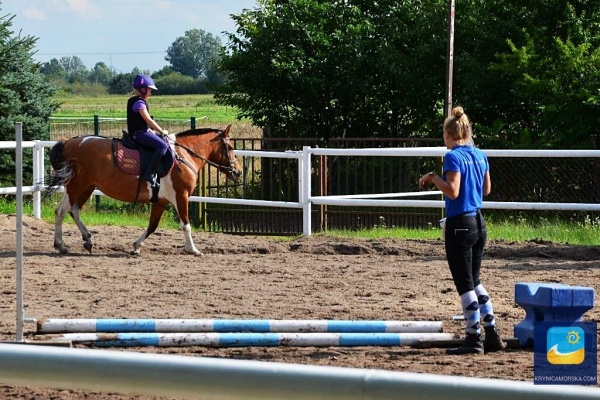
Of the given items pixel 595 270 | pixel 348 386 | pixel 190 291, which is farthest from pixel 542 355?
pixel 595 270

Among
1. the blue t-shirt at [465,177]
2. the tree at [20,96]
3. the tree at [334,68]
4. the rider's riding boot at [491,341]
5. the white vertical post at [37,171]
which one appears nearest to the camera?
the blue t-shirt at [465,177]

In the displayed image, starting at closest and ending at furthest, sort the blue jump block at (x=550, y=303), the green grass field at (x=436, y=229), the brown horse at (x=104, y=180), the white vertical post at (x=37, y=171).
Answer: the blue jump block at (x=550, y=303) < the brown horse at (x=104, y=180) < the green grass field at (x=436, y=229) < the white vertical post at (x=37, y=171)

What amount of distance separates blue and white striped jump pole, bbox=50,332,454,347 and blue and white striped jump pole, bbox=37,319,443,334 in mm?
176

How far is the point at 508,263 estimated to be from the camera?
41.7 feet

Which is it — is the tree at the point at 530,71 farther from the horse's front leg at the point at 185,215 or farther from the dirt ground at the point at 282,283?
the horse's front leg at the point at 185,215

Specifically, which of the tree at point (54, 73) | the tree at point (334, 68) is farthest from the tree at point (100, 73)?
the tree at point (334, 68)

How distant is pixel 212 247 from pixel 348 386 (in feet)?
39.1

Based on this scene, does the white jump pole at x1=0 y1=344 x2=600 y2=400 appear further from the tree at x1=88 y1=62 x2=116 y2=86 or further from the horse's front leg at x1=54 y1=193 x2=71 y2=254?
the tree at x1=88 y1=62 x2=116 y2=86

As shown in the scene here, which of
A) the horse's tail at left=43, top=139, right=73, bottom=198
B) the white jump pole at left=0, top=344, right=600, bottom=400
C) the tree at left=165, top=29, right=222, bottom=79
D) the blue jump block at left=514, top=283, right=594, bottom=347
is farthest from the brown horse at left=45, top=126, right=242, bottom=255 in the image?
the tree at left=165, top=29, right=222, bottom=79

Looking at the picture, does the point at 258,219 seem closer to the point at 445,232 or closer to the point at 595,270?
the point at 595,270

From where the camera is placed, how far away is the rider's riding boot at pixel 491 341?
747 centimetres

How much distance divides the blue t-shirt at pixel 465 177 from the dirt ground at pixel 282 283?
107cm

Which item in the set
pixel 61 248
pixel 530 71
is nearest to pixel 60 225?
pixel 61 248

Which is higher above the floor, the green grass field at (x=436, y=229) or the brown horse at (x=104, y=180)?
the brown horse at (x=104, y=180)
